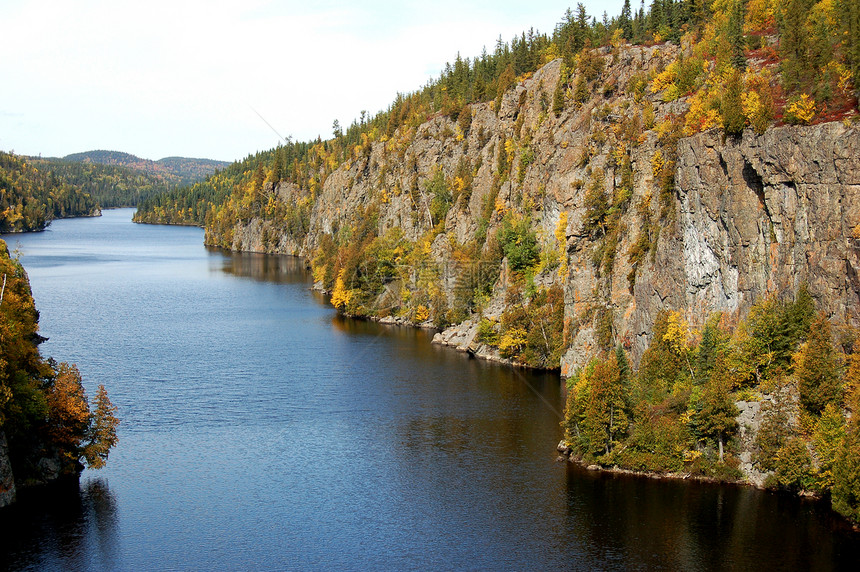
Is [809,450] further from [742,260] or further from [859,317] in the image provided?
[742,260]

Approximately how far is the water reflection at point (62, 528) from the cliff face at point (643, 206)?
45.7 metres

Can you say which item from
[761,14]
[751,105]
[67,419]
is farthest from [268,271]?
[751,105]

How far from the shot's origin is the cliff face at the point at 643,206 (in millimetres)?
53062

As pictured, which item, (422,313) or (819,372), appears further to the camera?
(422,313)

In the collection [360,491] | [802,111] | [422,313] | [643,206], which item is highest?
[802,111]

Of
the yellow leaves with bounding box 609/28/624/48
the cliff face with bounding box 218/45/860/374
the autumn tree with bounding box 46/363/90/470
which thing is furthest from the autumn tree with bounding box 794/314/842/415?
the yellow leaves with bounding box 609/28/624/48

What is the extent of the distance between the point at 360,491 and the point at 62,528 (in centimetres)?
1828

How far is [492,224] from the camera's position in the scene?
110625 mm

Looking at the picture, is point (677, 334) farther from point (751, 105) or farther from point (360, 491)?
point (360, 491)

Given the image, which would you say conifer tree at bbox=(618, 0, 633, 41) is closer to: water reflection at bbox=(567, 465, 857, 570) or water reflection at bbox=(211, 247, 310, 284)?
water reflection at bbox=(567, 465, 857, 570)

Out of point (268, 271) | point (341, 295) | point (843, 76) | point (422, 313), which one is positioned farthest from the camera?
point (268, 271)

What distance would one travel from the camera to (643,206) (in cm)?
7312

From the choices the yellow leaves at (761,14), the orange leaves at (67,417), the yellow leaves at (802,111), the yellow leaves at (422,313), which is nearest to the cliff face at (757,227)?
the yellow leaves at (802,111)

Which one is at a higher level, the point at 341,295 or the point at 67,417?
the point at 341,295
